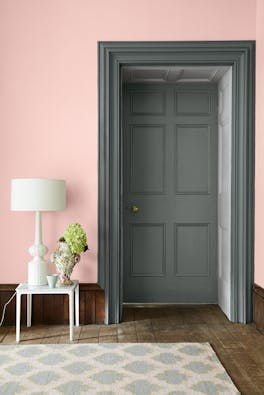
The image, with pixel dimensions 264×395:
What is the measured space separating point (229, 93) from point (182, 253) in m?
1.64

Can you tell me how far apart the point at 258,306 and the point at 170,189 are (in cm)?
150

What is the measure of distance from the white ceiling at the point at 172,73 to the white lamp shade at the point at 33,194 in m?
1.36

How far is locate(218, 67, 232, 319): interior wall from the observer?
444cm

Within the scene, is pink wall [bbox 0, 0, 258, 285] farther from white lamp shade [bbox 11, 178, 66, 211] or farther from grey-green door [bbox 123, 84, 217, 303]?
grey-green door [bbox 123, 84, 217, 303]

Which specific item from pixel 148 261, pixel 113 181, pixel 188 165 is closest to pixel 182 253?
pixel 148 261

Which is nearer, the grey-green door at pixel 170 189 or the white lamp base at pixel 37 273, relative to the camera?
the white lamp base at pixel 37 273

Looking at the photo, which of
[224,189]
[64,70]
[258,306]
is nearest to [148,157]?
[224,189]

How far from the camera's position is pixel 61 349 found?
350 centimetres

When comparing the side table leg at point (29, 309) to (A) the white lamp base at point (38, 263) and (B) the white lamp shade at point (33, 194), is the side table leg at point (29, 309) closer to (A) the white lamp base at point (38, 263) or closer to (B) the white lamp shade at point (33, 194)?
(A) the white lamp base at point (38, 263)

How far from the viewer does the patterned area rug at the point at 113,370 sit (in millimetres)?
2783

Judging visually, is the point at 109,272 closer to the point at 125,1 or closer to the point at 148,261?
the point at 148,261

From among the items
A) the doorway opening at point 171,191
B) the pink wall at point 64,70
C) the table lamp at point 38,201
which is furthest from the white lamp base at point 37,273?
the doorway opening at point 171,191

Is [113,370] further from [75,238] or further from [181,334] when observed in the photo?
[75,238]

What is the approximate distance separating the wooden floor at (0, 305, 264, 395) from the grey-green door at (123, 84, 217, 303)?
1.45 ft
